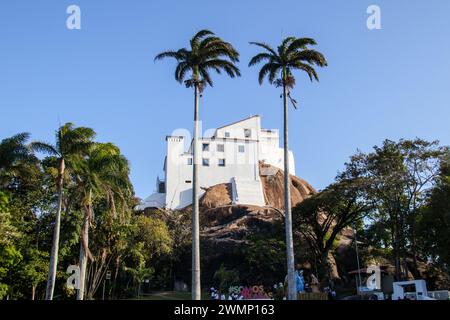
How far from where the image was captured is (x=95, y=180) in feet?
107

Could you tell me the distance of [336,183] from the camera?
47000 mm

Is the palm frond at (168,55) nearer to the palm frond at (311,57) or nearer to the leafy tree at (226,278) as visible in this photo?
the palm frond at (311,57)

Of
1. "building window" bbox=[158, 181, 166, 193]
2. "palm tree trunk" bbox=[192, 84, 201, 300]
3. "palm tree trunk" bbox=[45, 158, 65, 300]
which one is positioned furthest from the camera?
"building window" bbox=[158, 181, 166, 193]

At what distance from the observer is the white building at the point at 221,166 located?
7419cm

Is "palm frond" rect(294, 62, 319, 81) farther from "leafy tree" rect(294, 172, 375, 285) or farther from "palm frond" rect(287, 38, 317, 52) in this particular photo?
"leafy tree" rect(294, 172, 375, 285)

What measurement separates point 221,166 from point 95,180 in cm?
4728

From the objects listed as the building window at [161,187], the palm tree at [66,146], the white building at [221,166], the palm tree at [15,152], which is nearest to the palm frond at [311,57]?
the palm tree at [66,146]

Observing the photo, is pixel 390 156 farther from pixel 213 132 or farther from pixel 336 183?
pixel 213 132

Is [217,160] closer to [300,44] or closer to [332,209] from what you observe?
[332,209]

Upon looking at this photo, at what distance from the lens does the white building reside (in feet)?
243

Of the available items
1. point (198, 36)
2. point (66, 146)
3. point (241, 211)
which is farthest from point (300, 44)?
point (241, 211)

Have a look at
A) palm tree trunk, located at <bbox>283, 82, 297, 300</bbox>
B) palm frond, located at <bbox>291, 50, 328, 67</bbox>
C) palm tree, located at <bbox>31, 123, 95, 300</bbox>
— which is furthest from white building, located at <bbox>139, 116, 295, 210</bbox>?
palm frond, located at <bbox>291, 50, 328, 67</bbox>
